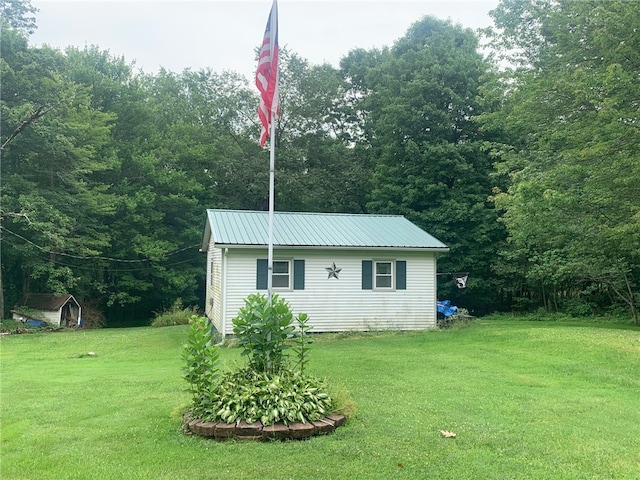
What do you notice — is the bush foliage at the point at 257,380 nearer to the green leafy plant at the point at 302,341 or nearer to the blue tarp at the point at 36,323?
the green leafy plant at the point at 302,341

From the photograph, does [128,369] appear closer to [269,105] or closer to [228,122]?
[269,105]

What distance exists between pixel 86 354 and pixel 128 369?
2595mm

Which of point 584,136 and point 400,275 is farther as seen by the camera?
point 400,275

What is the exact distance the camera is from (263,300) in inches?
204

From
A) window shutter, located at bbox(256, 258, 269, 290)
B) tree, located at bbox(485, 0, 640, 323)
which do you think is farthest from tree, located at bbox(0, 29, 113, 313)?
tree, located at bbox(485, 0, 640, 323)

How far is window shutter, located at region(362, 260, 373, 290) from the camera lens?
14258mm

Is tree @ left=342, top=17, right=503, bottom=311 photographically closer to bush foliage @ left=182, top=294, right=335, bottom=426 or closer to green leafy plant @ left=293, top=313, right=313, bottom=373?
green leafy plant @ left=293, top=313, right=313, bottom=373

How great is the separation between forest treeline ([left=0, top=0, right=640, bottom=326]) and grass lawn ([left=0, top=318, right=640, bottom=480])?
621cm

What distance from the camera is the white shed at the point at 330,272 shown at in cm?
1316

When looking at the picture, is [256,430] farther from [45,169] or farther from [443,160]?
[45,169]

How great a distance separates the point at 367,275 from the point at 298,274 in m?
2.12

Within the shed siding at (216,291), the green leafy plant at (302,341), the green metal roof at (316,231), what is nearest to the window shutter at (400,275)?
the green metal roof at (316,231)

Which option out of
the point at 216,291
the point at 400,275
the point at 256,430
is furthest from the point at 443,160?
the point at 256,430

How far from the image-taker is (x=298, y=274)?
13.8 metres
